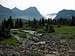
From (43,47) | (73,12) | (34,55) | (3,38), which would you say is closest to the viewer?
(34,55)

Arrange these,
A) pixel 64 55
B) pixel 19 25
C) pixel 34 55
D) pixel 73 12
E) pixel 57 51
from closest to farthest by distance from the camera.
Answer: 1. pixel 34 55
2. pixel 64 55
3. pixel 57 51
4. pixel 19 25
5. pixel 73 12

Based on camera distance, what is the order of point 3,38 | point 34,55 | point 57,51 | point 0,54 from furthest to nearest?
point 3,38 < point 57,51 < point 34,55 < point 0,54

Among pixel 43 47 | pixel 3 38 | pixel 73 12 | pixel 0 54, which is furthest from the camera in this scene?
pixel 73 12

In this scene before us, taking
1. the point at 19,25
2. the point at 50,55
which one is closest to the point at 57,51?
the point at 50,55

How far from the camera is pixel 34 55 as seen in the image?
20750 mm

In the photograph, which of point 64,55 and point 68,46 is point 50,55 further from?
point 68,46

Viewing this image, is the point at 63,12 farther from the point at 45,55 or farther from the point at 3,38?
the point at 45,55

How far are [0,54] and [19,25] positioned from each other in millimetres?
50439

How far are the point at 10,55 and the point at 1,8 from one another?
6822 inches

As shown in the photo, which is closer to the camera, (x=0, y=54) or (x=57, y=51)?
(x=0, y=54)

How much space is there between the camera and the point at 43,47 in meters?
26.6

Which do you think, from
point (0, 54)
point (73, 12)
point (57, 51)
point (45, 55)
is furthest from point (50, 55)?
point (73, 12)

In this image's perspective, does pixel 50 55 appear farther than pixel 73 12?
No

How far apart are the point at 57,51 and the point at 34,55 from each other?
15.5 feet
